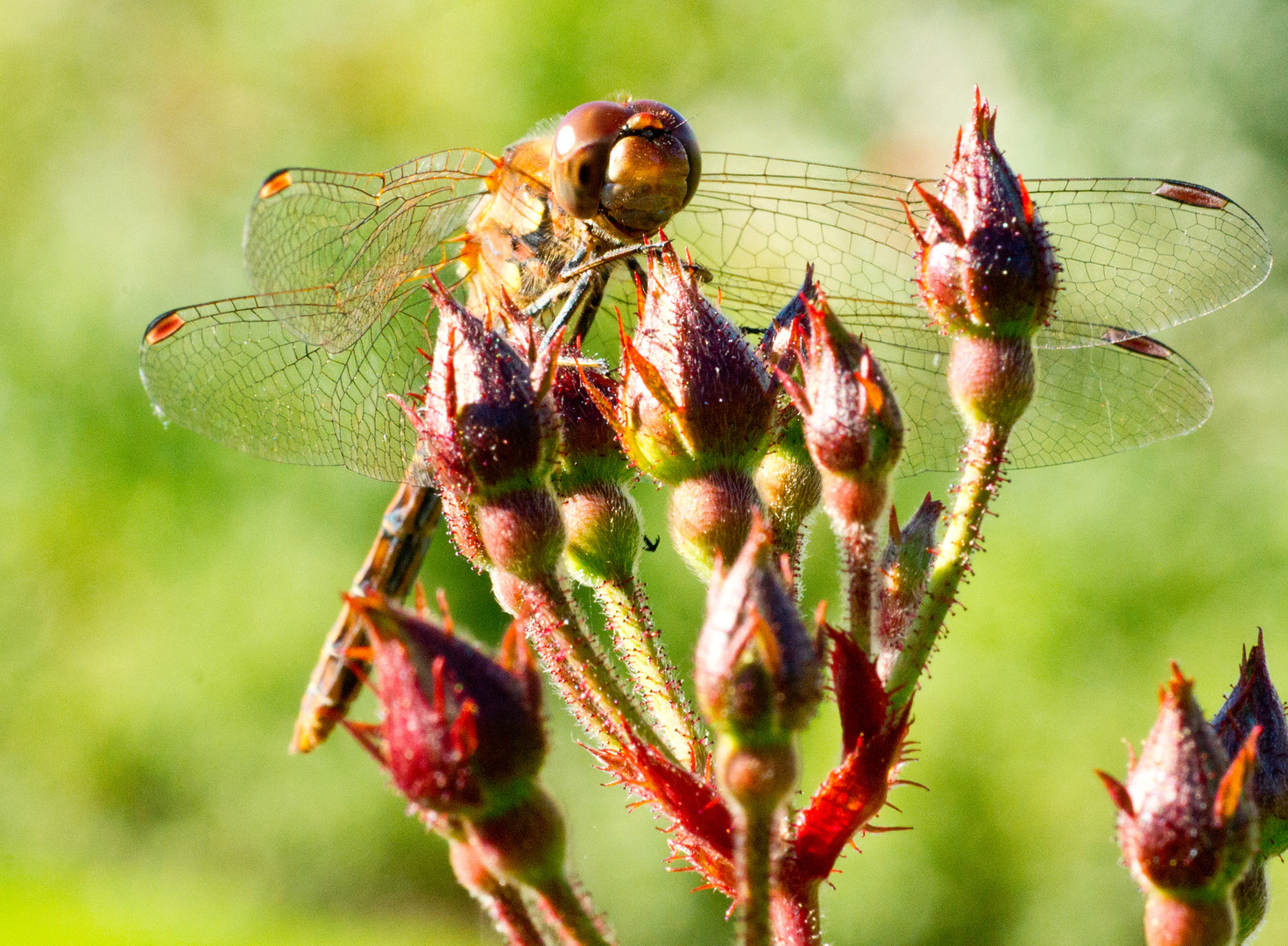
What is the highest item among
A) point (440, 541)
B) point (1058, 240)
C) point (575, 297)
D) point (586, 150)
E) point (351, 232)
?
point (440, 541)

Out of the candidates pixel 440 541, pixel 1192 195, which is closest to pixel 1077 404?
pixel 1192 195

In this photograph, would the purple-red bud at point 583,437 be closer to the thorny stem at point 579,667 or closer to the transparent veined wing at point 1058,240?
the thorny stem at point 579,667

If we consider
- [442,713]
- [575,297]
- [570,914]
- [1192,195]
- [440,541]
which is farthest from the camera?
[440,541]

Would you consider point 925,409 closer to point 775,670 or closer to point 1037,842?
point 775,670

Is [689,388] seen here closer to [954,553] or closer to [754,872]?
[954,553]

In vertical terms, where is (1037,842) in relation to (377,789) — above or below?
below

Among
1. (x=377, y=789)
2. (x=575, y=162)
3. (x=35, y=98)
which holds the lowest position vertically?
(x=575, y=162)

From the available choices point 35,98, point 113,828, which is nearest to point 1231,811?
point 113,828
